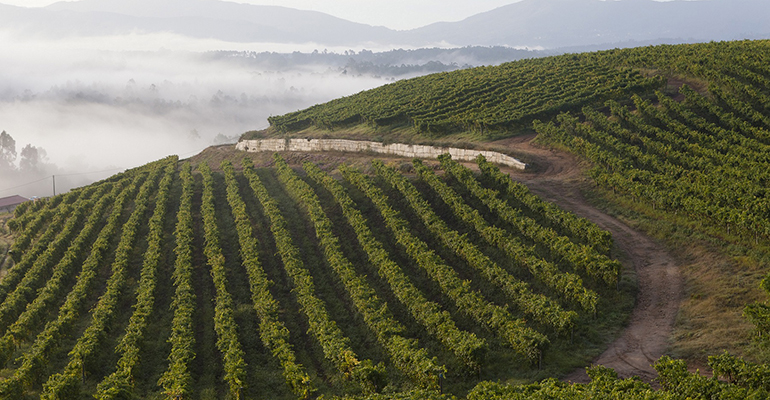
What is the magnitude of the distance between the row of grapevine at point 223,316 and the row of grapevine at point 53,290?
10054mm

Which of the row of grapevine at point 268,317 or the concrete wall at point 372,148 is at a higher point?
the concrete wall at point 372,148

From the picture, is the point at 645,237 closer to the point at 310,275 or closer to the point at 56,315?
the point at 310,275

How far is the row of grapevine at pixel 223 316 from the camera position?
1075 inches

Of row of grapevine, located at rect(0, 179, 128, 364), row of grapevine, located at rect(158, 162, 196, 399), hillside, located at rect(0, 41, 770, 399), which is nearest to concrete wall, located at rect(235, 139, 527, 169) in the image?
hillside, located at rect(0, 41, 770, 399)

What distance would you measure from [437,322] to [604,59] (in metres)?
73.5

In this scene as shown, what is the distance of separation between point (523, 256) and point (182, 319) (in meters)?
20.2

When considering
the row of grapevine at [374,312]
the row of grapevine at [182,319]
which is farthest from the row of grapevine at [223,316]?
the row of grapevine at [374,312]

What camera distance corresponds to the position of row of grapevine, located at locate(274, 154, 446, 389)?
84.4ft

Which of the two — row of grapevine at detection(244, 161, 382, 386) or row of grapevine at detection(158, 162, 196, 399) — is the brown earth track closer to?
row of grapevine at detection(244, 161, 382, 386)

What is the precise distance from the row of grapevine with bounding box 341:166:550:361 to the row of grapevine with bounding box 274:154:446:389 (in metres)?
3.66

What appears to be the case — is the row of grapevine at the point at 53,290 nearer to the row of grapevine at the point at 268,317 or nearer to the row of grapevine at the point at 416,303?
the row of grapevine at the point at 268,317

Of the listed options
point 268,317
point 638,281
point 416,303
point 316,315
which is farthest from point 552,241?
point 268,317

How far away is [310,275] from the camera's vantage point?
1578 inches

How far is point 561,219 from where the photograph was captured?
40.6m
